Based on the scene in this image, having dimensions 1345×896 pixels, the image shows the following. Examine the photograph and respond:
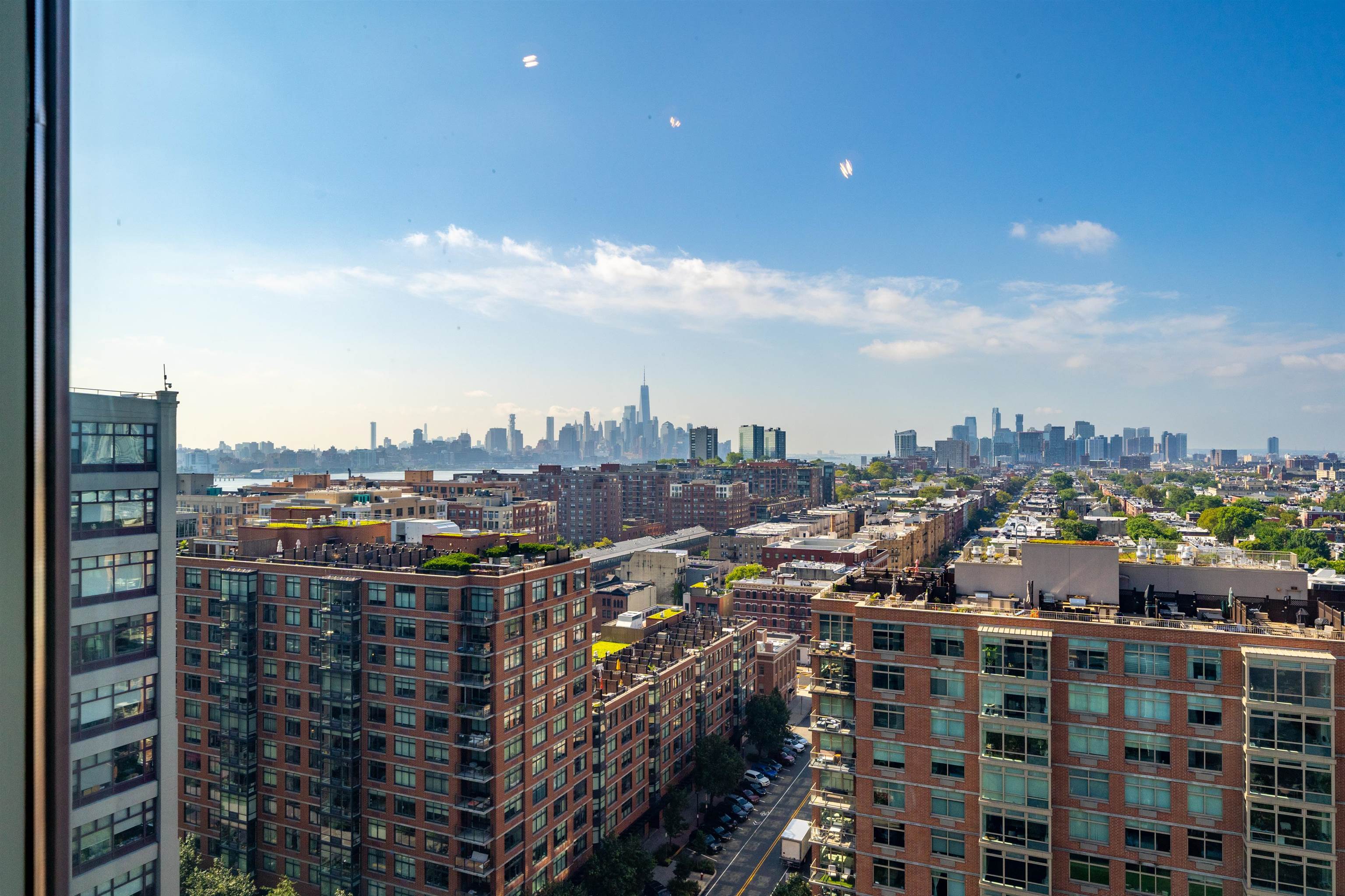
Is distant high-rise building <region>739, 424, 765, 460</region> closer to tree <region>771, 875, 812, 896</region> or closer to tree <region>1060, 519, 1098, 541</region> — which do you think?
tree <region>1060, 519, 1098, 541</region>

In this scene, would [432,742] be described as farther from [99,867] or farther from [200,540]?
[99,867]

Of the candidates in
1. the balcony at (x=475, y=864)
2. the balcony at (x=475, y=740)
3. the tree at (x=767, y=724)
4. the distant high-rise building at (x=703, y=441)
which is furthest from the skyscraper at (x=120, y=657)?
the distant high-rise building at (x=703, y=441)

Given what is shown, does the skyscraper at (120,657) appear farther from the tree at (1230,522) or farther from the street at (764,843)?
the tree at (1230,522)

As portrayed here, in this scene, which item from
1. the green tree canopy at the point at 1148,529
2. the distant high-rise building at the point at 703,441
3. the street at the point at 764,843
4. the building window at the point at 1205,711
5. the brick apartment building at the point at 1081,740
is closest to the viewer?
the brick apartment building at the point at 1081,740

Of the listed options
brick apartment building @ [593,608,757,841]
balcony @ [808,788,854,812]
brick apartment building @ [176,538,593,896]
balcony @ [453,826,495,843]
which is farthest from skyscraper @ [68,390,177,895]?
brick apartment building @ [593,608,757,841]

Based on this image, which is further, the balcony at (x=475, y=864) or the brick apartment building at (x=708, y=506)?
the brick apartment building at (x=708, y=506)

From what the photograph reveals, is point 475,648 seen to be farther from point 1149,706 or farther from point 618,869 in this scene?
point 1149,706

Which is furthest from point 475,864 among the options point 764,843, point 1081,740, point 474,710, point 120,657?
point 120,657

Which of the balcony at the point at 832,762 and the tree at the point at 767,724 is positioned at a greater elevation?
the balcony at the point at 832,762
